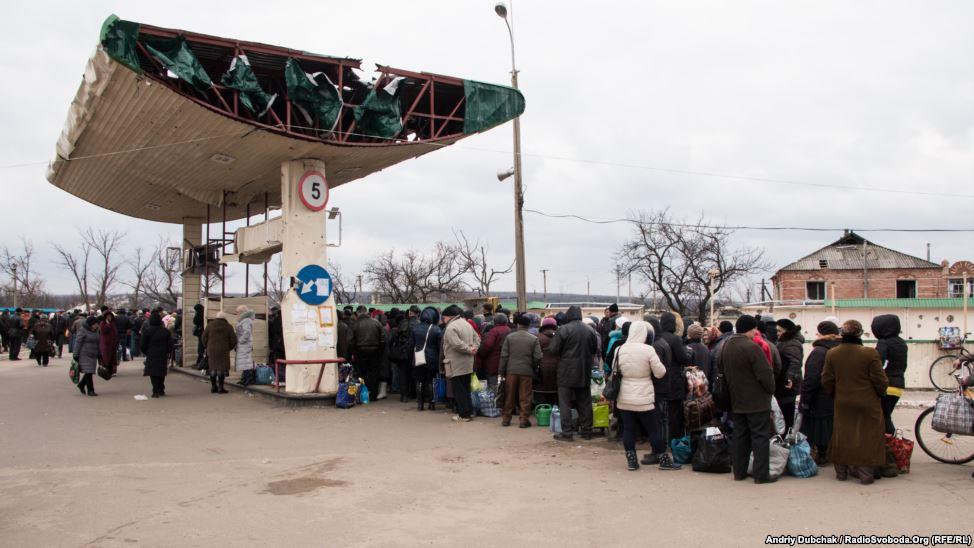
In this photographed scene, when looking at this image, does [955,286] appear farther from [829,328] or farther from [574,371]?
[574,371]

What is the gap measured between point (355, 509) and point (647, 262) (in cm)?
3439

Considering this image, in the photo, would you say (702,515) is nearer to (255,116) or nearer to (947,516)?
(947,516)

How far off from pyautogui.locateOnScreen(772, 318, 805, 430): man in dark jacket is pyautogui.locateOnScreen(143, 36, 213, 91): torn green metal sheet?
29.9 ft

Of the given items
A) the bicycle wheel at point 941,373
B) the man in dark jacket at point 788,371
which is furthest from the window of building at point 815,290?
the man in dark jacket at point 788,371

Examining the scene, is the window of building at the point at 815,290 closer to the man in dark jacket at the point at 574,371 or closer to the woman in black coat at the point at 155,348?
the man in dark jacket at the point at 574,371

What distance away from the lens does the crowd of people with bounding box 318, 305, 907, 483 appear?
7000mm

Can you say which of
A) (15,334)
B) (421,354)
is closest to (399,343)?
(421,354)

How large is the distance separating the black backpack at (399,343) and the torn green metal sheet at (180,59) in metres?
5.29

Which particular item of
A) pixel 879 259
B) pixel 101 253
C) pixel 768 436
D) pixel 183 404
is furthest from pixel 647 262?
pixel 101 253

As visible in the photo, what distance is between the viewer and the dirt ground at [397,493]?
18.5 ft

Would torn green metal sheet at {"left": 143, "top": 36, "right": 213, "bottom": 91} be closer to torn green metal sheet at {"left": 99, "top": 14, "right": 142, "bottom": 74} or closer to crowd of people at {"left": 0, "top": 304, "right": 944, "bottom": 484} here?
torn green metal sheet at {"left": 99, "top": 14, "right": 142, "bottom": 74}

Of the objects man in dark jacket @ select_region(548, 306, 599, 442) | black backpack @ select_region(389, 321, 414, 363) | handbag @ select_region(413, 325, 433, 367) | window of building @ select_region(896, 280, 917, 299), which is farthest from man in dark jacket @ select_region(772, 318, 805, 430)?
window of building @ select_region(896, 280, 917, 299)

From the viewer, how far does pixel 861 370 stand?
6.90 meters

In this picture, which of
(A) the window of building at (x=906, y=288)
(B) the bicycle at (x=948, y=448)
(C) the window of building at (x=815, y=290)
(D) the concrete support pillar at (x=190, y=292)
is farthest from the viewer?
(C) the window of building at (x=815, y=290)
